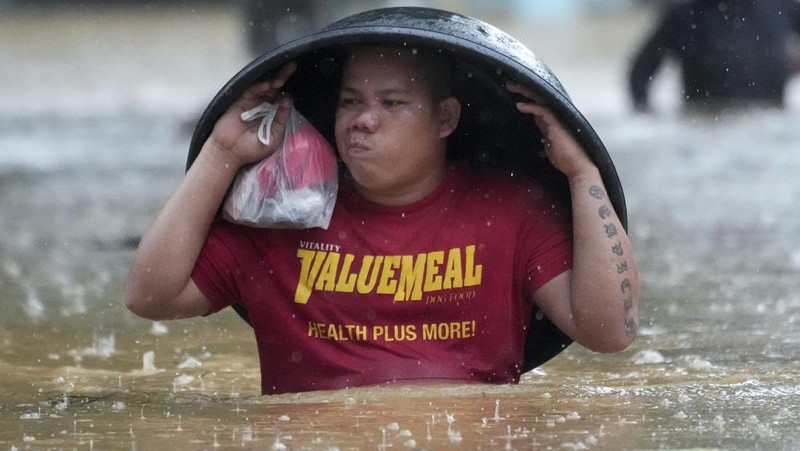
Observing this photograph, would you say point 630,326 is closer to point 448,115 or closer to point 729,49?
point 448,115

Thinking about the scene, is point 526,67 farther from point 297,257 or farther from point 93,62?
point 93,62

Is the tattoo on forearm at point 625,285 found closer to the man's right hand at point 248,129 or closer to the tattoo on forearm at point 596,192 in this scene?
the tattoo on forearm at point 596,192

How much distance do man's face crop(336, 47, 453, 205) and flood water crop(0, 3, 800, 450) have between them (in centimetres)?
57

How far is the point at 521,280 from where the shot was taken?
13.4ft

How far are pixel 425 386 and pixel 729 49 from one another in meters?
8.49

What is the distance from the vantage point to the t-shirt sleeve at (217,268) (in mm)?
4066

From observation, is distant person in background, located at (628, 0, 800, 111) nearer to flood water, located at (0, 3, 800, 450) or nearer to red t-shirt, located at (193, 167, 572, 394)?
flood water, located at (0, 3, 800, 450)

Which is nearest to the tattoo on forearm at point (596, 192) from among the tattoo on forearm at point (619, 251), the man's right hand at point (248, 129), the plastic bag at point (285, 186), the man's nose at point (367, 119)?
the tattoo on forearm at point (619, 251)

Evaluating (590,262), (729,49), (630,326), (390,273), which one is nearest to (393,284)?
(390,273)

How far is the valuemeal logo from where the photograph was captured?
13.2 ft

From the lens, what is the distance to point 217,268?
4.08m

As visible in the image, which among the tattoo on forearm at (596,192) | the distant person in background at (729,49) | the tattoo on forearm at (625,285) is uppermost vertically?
the distant person in background at (729,49)

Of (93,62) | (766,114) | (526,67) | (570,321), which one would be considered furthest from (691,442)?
(93,62)

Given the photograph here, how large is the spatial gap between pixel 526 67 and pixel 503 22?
61.9 feet
